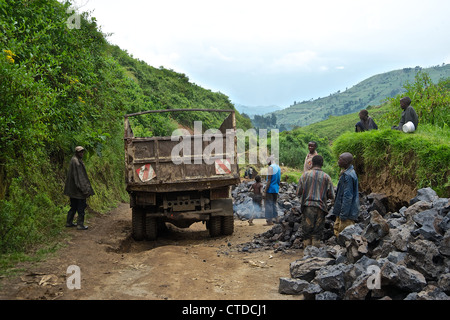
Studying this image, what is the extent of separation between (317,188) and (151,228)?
3.76 meters

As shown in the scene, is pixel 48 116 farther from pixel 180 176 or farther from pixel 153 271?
pixel 153 271

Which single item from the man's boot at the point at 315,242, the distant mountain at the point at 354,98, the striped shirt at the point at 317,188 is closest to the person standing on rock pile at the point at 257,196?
the man's boot at the point at 315,242

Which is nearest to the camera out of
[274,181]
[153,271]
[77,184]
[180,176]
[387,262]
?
[387,262]

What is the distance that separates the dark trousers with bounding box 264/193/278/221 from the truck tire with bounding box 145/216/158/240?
2964mm

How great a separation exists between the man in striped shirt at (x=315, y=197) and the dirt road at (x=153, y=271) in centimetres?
52

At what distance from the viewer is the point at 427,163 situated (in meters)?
6.91

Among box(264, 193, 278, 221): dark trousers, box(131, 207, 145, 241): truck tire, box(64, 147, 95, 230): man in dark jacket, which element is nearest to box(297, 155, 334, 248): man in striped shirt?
box(264, 193, 278, 221): dark trousers

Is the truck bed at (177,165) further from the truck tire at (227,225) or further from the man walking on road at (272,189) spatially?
the man walking on road at (272,189)

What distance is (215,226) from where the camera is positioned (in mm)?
8719

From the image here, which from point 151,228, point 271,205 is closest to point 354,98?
point 271,205

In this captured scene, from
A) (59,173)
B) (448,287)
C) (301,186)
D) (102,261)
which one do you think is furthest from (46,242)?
(448,287)

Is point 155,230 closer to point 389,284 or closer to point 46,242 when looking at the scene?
point 46,242

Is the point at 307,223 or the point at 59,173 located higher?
the point at 59,173

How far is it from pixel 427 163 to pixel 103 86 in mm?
10768
